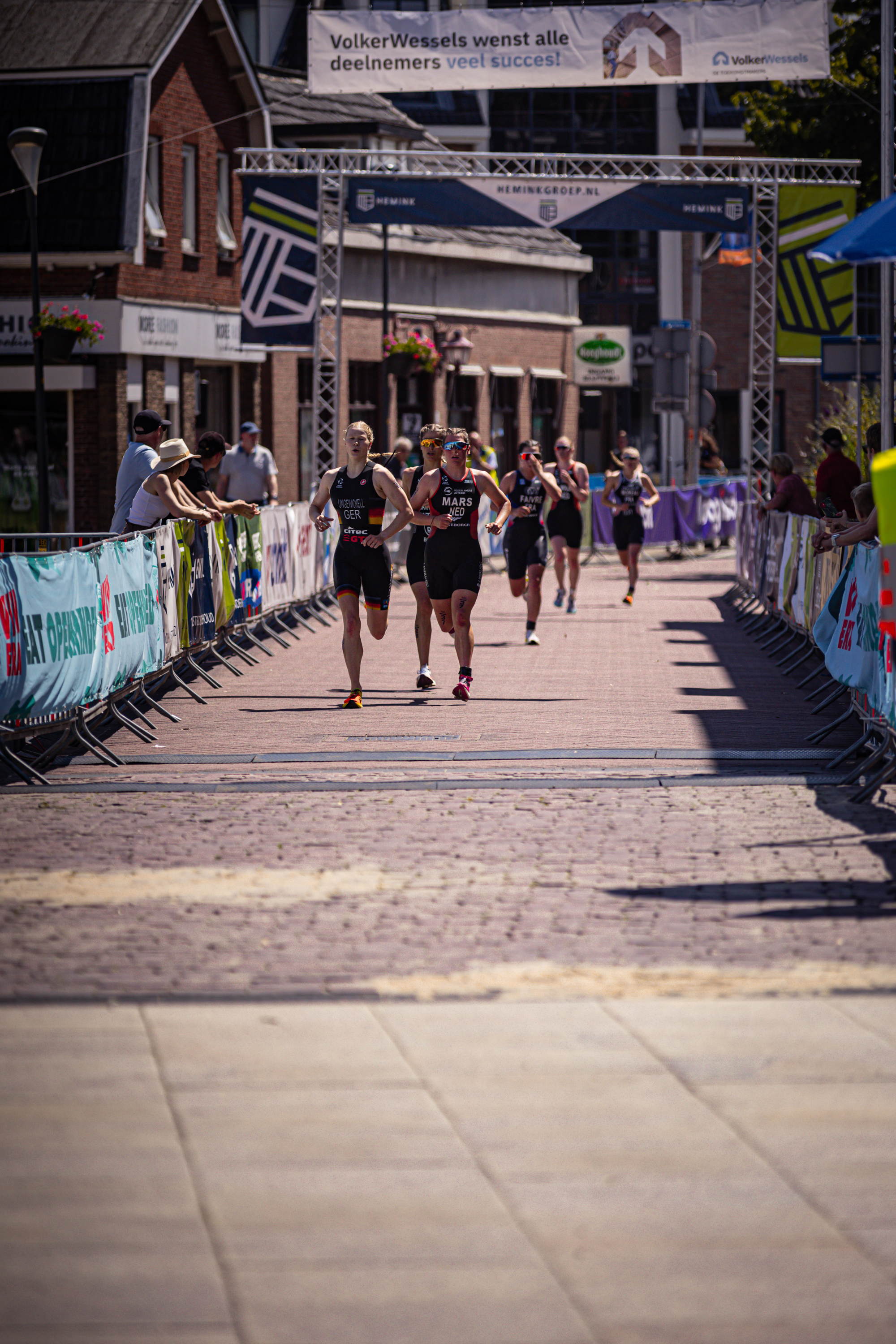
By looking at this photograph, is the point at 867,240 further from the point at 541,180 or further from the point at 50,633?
the point at 541,180

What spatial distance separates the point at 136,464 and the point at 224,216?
23261 mm

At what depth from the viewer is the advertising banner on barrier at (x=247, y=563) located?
718 inches

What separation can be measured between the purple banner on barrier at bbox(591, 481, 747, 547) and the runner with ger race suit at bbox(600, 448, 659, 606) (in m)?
13.2

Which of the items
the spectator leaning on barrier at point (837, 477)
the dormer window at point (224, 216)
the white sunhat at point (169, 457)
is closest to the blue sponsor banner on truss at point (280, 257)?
the spectator leaning on barrier at point (837, 477)

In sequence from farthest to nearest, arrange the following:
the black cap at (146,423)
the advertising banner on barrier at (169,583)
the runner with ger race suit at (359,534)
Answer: the black cap at (146,423)
the runner with ger race suit at (359,534)
the advertising banner on barrier at (169,583)

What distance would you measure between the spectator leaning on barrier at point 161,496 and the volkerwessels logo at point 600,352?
42248 millimetres

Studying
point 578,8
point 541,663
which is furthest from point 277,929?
point 578,8

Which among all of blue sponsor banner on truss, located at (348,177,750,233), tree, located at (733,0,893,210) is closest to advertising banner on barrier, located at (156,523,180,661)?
blue sponsor banner on truss, located at (348,177,750,233)

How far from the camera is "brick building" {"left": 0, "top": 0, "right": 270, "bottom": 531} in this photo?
31953mm

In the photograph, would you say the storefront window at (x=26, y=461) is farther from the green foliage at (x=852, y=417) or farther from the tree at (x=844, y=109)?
the tree at (x=844, y=109)

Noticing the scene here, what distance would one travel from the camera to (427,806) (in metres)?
10.4

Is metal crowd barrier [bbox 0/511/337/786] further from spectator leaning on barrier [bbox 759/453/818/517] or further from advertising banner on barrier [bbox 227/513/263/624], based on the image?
spectator leaning on barrier [bbox 759/453/818/517]

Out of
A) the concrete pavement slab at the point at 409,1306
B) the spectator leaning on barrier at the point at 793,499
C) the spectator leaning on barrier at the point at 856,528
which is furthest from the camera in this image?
the spectator leaning on barrier at the point at 793,499

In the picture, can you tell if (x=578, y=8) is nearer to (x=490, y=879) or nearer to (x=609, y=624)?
(x=609, y=624)
